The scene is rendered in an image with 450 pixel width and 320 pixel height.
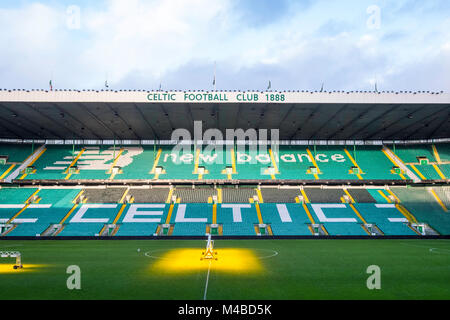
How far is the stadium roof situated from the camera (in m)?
34.3

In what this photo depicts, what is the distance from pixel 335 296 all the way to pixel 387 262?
9.31 m

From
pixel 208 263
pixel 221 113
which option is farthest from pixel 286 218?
pixel 208 263

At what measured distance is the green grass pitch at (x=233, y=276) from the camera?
37.7 ft

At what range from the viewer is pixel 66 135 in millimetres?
47656

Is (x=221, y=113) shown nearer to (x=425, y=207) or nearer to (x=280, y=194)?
(x=280, y=194)

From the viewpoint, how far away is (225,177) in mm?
44344

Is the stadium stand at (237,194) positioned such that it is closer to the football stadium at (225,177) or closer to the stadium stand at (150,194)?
the football stadium at (225,177)

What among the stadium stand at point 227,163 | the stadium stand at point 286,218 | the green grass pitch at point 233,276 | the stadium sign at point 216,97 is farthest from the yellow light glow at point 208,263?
the stadium stand at point 227,163

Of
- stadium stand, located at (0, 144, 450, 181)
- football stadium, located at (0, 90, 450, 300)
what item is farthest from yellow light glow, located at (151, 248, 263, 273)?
stadium stand, located at (0, 144, 450, 181)

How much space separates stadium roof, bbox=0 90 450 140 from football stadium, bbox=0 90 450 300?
0.46 feet

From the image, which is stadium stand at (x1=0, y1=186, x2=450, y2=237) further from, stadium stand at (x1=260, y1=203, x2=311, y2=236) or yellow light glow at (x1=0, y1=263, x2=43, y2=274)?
yellow light glow at (x1=0, y1=263, x2=43, y2=274)

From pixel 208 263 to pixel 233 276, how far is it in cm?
353

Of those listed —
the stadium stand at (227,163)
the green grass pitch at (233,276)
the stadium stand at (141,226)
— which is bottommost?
the green grass pitch at (233,276)

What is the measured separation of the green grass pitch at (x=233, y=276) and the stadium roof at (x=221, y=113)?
654 inches
